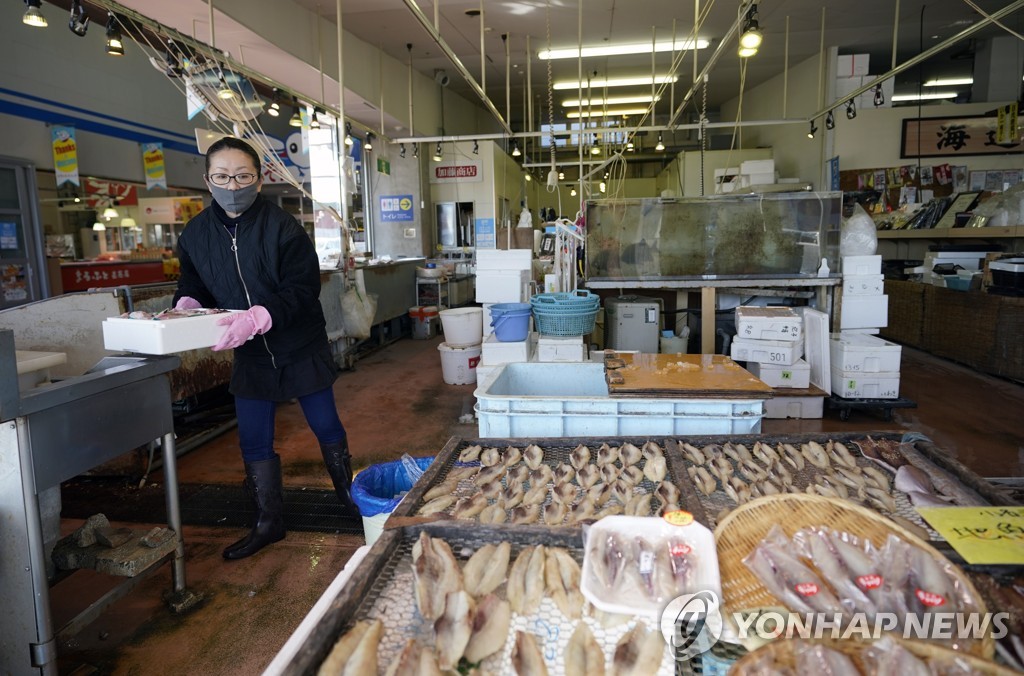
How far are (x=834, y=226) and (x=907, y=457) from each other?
13.0 feet

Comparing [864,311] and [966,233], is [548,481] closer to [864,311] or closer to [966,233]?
[864,311]

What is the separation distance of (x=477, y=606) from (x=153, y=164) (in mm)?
12355

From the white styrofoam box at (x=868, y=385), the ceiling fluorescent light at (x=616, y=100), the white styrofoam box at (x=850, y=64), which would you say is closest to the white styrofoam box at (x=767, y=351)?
the white styrofoam box at (x=868, y=385)

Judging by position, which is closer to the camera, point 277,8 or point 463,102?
point 277,8

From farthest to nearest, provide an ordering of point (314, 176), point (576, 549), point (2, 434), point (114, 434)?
point (314, 176)
point (114, 434)
point (2, 434)
point (576, 549)

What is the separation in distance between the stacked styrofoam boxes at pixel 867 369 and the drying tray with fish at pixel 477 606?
4.26 metres

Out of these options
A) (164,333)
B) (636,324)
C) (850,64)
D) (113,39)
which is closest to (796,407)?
(636,324)

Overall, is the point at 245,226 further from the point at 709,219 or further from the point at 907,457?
the point at 709,219

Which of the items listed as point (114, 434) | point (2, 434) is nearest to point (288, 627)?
point (114, 434)

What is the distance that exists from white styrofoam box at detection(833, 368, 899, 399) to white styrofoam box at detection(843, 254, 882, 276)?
39.3 inches

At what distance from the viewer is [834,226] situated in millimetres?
5270

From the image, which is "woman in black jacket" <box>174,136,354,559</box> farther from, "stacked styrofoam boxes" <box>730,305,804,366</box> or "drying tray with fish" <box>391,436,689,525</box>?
"stacked styrofoam boxes" <box>730,305,804,366</box>

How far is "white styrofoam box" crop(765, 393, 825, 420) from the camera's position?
15.9ft

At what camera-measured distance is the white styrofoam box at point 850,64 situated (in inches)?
387
